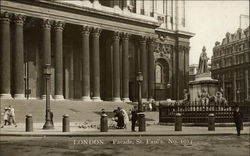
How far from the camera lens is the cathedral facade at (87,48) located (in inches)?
1666

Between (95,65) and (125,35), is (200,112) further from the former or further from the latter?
(125,35)

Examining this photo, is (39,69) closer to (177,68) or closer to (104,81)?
(104,81)

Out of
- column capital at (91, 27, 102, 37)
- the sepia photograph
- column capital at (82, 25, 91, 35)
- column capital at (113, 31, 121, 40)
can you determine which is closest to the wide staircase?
the sepia photograph

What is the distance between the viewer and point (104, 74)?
5403cm

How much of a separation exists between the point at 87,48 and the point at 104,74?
7156mm

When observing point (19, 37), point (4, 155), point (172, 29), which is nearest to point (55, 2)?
point (19, 37)

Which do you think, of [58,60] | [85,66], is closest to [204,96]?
[85,66]

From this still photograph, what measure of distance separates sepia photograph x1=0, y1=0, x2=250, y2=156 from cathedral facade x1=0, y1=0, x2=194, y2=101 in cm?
11

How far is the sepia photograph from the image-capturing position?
27.1 metres

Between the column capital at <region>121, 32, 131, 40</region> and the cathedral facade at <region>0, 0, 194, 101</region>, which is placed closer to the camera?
the cathedral facade at <region>0, 0, 194, 101</region>

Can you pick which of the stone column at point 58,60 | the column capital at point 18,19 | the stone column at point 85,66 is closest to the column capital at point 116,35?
the stone column at point 85,66

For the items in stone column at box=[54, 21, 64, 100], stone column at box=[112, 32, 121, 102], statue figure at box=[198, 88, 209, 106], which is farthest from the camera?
stone column at box=[112, 32, 121, 102]

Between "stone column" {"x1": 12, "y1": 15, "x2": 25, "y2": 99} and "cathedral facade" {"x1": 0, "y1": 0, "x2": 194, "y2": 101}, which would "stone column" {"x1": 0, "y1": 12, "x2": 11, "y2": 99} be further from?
"stone column" {"x1": 12, "y1": 15, "x2": 25, "y2": 99}

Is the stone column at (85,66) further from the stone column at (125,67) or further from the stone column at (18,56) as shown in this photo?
the stone column at (18,56)
